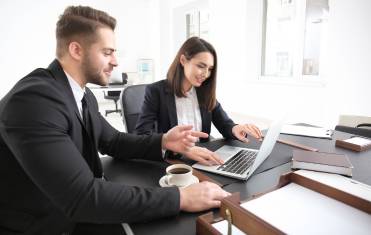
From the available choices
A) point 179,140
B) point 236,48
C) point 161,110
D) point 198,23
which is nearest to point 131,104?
point 161,110

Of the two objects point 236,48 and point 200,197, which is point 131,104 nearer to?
point 200,197

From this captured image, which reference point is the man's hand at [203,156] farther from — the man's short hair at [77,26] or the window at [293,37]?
the window at [293,37]

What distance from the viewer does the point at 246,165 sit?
1.03 metres

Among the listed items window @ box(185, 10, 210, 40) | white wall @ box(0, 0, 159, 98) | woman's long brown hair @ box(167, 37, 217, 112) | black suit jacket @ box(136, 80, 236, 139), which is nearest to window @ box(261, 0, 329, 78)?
window @ box(185, 10, 210, 40)

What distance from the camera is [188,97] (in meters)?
1.81

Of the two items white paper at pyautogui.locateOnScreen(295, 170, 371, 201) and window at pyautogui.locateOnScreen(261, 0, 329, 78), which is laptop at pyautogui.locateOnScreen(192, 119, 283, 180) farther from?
window at pyautogui.locateOnScreen(261, 0, 329, 78)

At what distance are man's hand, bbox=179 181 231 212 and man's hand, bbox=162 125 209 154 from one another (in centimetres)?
36

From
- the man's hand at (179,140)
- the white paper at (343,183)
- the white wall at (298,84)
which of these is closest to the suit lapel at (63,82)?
the man's hand at (179,140)

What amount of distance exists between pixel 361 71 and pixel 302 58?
0.87m

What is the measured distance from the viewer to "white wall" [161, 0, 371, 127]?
250 cm

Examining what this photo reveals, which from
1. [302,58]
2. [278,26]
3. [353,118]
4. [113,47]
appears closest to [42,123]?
[113,47]

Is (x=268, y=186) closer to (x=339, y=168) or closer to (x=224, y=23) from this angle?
(x=339, y=168)

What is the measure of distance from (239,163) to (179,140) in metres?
0.27

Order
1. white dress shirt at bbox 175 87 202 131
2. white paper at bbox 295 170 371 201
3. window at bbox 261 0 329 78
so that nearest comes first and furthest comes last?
white paper at bbox 295 170 371 201 < white dress shirt at bbox 175 87 202 131 < window at bbox 261 0 329 78
